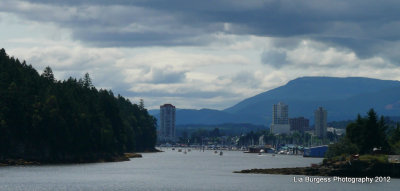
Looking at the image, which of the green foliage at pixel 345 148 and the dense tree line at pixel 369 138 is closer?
the dense tree line at pixel 369 138

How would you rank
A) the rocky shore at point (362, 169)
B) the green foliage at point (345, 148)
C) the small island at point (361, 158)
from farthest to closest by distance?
1. the green foliage at point (345, 148)
2. the small island at point (361, 158)
3. the rocky shore at point (362, 169)

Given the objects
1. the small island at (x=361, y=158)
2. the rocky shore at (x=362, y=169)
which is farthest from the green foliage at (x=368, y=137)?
the rocky shore at (x=362, y=169)

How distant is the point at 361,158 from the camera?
5822 inches

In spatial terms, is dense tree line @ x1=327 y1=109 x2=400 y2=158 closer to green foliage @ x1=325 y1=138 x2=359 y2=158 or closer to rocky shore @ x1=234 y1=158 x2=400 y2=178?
green foliage @ x1=325 y1=138 x2=359 y2=158

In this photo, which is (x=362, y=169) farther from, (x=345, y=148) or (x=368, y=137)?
(x=345, y=148)

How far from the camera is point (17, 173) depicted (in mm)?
151375

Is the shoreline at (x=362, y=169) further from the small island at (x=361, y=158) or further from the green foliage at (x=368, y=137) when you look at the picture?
the green foliage at (x=368, y=137)

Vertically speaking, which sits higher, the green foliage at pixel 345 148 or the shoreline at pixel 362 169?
the green foliage at pixel 345 148

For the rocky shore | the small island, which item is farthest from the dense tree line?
the rocky shore

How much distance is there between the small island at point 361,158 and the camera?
14562 centimetres

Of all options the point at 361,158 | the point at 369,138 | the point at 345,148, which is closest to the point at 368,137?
the point at 369,138

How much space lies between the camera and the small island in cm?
14562

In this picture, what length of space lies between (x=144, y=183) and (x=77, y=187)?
18.0m

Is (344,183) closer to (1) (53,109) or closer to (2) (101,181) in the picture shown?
(2) (101,181)
